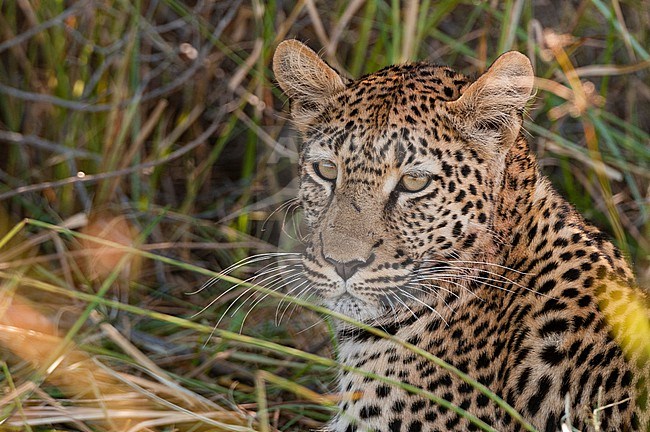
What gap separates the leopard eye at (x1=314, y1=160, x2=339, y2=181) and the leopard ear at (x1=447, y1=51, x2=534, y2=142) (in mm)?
473

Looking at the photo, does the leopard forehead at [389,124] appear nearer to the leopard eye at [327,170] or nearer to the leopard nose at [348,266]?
the leopard eye at [327,170]

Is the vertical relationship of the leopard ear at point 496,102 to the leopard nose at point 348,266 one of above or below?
above

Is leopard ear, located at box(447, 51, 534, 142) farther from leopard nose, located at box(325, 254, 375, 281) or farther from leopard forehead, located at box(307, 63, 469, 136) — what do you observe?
leopard nose, located at box(325, 254, 375, 281)

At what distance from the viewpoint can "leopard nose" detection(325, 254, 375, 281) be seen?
3643 mm

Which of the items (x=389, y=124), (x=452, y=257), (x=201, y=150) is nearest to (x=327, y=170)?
(x=389, y=124)

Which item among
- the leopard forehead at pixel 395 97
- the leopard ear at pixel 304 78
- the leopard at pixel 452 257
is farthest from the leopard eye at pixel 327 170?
the leopard ear at pixel 304 78

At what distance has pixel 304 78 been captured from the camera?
4.06 meters

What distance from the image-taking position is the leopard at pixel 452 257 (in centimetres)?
355

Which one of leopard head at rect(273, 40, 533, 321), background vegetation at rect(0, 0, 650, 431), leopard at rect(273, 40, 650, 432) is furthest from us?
background vegetation at rect(0, 0, 650, 431)

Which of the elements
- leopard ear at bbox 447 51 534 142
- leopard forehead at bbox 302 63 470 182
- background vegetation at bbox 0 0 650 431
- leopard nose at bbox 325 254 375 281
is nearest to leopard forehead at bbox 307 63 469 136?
leopard forehead at bbox 302 63 470 182

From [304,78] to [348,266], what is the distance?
2.75 feet

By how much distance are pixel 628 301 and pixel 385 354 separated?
869mm

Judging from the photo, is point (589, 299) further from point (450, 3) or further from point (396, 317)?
point (450, 3)

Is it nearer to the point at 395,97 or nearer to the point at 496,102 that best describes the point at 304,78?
the point at 395,97
